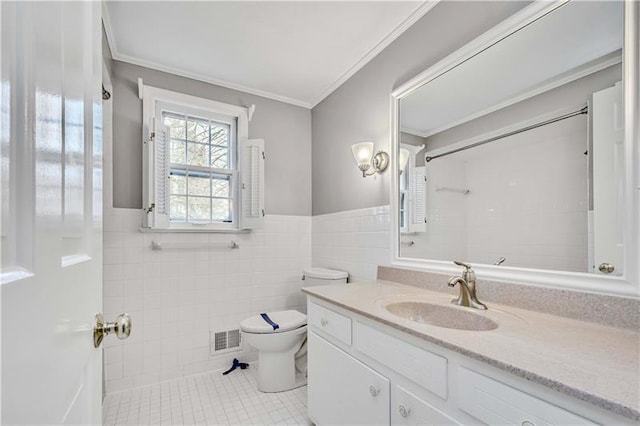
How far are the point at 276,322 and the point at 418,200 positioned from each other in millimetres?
1342

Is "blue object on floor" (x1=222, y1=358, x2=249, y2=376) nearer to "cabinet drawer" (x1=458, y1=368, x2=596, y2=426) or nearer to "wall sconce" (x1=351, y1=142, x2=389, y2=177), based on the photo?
"wall sconce" (x1=351, y1=142, x2=389, y2=177)

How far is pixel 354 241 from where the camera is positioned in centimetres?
231

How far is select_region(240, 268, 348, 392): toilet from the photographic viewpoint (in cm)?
206

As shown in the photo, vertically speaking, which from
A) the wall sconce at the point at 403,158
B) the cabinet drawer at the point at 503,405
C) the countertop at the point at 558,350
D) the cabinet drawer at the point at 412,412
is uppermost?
the wall sconce at the point at 403,158

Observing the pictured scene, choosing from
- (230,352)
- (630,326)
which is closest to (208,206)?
(230,352)

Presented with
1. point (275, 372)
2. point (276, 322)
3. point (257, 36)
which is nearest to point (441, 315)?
point (276, 322)

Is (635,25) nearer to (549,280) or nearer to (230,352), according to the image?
(549,280)

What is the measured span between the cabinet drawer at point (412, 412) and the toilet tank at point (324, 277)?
1.26m

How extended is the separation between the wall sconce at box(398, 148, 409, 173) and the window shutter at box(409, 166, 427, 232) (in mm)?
77

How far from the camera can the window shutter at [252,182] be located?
2.57 meters

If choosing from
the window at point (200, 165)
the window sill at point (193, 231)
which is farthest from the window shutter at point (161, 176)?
the window sill at point (193, 231)

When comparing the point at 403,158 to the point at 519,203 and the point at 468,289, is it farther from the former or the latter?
the point at 468,289

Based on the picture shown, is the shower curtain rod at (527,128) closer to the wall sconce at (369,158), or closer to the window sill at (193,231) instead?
the wall sconce at (369,158)

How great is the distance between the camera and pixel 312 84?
2639 millimetres
